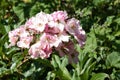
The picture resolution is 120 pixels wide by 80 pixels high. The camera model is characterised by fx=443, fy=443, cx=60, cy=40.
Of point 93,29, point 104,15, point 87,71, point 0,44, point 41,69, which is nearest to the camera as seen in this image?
point 87,71

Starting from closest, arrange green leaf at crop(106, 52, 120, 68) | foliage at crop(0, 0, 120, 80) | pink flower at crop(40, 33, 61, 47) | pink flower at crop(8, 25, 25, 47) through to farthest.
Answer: pink flower at crop(40, 33, 61, 47) → foliage at crop(0, 0, 120, 80) → pink flower at crop(8, 25, 25, 47) → green leaf at crop(106, 52, 120, 68)

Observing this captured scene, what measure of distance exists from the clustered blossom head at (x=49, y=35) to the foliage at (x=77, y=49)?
6 centimetres

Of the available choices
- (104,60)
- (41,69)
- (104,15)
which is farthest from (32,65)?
(104,15)

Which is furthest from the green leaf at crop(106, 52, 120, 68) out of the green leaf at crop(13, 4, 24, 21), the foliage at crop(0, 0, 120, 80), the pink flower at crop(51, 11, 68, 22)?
the green leaf at crop(13, 4, 24, 21)

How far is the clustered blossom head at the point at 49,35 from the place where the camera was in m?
2.64

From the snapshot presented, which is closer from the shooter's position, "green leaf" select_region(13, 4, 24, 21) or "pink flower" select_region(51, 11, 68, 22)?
"pink flower" select_region(51, 11, 68, 22)

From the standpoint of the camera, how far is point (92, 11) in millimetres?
4074

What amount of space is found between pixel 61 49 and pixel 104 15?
136 centimetres

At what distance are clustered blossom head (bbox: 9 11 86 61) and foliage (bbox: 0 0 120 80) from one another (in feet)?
0.21

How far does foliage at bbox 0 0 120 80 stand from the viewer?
272cm

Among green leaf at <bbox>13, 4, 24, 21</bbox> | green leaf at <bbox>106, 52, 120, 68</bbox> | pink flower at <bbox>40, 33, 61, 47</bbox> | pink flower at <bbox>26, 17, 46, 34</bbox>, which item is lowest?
green leaf at <bbox>106, 52, 120, 68</bbox>

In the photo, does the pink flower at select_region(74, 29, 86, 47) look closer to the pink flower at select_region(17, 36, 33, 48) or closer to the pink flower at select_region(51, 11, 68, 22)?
the pink flower at select_region(51, 11, 68, 22)

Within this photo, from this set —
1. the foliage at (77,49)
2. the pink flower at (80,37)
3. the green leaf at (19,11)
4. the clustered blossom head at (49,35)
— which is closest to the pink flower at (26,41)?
the clustered blossom head at (49,35)

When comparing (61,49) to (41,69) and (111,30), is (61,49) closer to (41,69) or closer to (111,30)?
(41,69)
